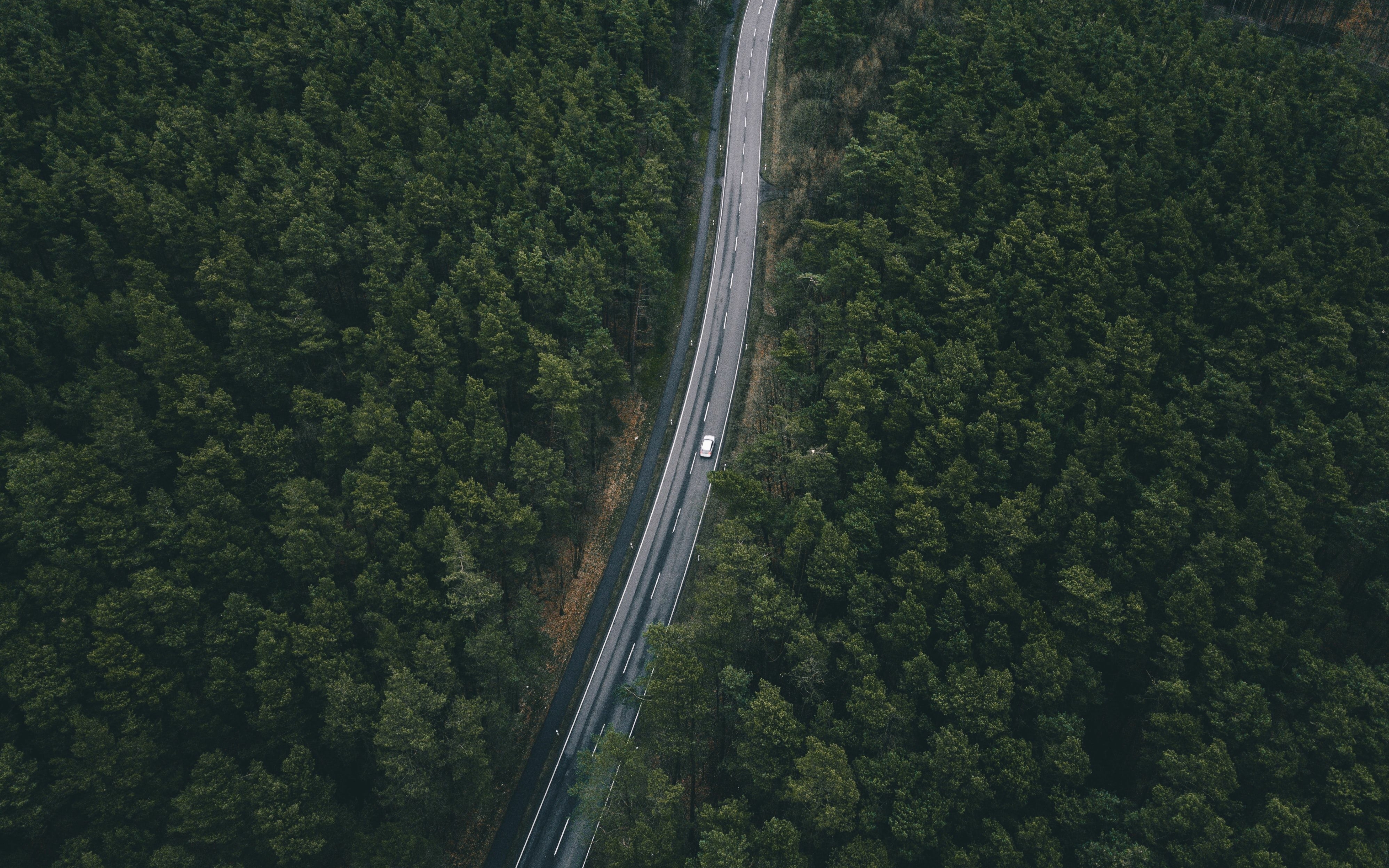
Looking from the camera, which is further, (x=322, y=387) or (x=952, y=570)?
(x=322, y=387)

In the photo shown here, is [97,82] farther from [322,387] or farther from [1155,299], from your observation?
[1155,299]

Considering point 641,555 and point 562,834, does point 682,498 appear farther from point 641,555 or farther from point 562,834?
point 562,834

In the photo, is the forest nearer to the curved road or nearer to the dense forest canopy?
the curved road

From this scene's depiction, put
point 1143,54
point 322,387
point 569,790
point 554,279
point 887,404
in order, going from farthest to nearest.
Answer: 1. point 1143,54
2. point 554,279
3. point 322,387
4. point 887,404
5. point 569,790

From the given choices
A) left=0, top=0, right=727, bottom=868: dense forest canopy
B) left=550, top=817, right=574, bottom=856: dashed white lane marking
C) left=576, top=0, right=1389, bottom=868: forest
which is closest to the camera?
left=576, top=0, right=1389, bottom=868: forest

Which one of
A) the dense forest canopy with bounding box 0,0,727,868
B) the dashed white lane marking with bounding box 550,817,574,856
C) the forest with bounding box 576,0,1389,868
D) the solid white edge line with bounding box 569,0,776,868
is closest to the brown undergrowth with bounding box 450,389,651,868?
the dense forest canopy with bounding box 0,0,727,868

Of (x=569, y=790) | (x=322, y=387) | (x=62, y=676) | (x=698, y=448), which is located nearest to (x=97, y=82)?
(x=322, y=387)

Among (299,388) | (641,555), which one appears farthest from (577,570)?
(299,388)
